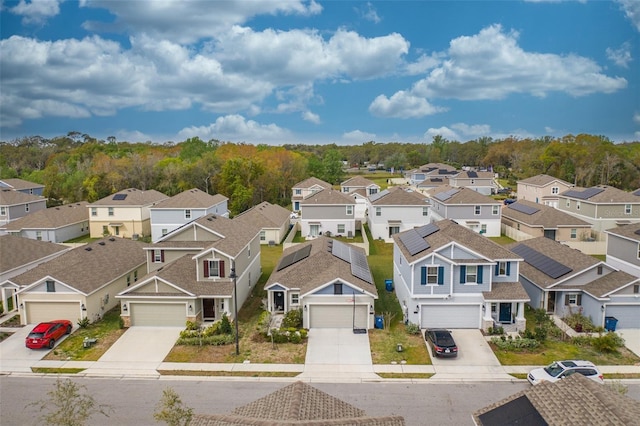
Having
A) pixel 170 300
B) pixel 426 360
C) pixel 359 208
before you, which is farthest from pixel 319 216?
pixel 426 360

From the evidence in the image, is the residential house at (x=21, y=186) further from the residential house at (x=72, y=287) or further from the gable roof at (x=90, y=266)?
the residential house at (x=72, y=287)

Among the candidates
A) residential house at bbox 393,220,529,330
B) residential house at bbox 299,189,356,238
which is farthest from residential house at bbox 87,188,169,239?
residential house at bbox 393,220,529,330

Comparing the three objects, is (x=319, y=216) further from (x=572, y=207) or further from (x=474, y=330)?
(x=572, y=207)

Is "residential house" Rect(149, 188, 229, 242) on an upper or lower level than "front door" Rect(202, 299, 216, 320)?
upper

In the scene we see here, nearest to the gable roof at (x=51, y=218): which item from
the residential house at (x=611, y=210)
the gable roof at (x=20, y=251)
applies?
the gable roof at (x=20, y=251)

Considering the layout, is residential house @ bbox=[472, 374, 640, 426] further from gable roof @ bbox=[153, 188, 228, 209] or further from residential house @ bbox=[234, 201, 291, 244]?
gable roof @ bbox=[153, 188, 228, 209]

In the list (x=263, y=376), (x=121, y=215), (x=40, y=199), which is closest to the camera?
(x=263, y=376)
